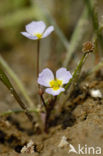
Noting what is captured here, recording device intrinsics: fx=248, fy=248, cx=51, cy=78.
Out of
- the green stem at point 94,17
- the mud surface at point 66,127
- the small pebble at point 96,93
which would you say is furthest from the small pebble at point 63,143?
the green stem at point 94,17

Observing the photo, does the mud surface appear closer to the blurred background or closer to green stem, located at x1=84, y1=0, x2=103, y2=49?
green stem, located at x1=84, y1=0, x2=103, y2=49

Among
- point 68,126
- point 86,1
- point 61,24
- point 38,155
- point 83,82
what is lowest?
point 38,155

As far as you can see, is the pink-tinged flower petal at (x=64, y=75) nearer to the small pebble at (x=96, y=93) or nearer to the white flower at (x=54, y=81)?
the white flower at (x=54, y=81)

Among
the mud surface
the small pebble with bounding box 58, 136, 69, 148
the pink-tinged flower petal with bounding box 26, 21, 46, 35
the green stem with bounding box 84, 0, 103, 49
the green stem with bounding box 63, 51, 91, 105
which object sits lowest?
Result: the small pebble with bounding box 58, 136, 69, 148

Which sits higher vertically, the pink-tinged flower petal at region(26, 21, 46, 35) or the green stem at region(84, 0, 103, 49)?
the green stem at region(84, 0, 103, 49)

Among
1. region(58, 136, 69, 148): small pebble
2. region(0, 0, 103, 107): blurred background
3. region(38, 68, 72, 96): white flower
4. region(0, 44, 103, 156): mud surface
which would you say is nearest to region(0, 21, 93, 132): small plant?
region(38, 68, 72, 96): white flower

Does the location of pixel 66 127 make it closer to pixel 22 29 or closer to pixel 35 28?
pixel 35 28

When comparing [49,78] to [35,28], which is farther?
[35,28]

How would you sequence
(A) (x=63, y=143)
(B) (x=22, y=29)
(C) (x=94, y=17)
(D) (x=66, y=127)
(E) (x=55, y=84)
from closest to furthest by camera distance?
(A) (x=63, y=143) → (E) (x=55, y=84) → (D) (x=66, y=127) → (C) (x=94, y=17) → (B) (x=22, y=29)

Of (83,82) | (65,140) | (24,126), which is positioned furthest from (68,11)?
(65,140)

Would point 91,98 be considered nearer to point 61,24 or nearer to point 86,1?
point 86,1

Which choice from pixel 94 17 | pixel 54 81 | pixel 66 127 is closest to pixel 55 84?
pixel 54 81
